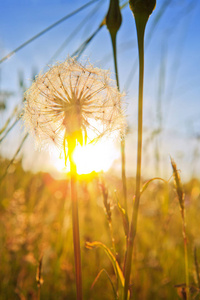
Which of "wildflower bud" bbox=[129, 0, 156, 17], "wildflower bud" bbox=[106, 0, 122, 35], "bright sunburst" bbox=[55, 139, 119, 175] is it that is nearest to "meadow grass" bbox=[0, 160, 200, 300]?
"bright sunburst" bbox=[55, 139, 119, 175]

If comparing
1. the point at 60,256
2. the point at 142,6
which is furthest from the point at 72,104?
the point at 60,256

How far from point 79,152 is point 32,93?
0.42m

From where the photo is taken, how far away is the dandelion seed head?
1492 millimetres

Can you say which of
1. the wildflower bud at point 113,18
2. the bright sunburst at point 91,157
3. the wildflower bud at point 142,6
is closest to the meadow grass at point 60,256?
the bright sunburst at point 91,157

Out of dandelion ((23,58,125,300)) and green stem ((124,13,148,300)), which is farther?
dandelion ((23,58,125,300))

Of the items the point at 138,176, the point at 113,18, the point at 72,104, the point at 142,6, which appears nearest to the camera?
the point at 138,176

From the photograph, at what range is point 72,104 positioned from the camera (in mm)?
1543

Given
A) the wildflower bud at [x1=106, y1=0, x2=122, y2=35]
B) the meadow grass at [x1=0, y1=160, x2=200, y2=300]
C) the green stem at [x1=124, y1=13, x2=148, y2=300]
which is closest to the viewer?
the green stem at [x1=124, y1=13, x2=148, y2=300]

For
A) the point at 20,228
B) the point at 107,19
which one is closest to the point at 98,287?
the point at 20,228

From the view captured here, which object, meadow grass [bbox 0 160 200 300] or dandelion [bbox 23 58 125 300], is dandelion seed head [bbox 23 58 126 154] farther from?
meadow grass [bbox 0 160 200 300]

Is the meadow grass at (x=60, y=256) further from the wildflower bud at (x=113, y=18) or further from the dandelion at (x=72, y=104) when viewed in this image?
the wildflower bud at (x=113, y=18)

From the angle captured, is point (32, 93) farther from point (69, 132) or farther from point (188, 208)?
point (188, 208)

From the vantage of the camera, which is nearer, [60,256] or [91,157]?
[91,157]

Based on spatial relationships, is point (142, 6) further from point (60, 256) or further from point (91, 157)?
point (60, 256)
